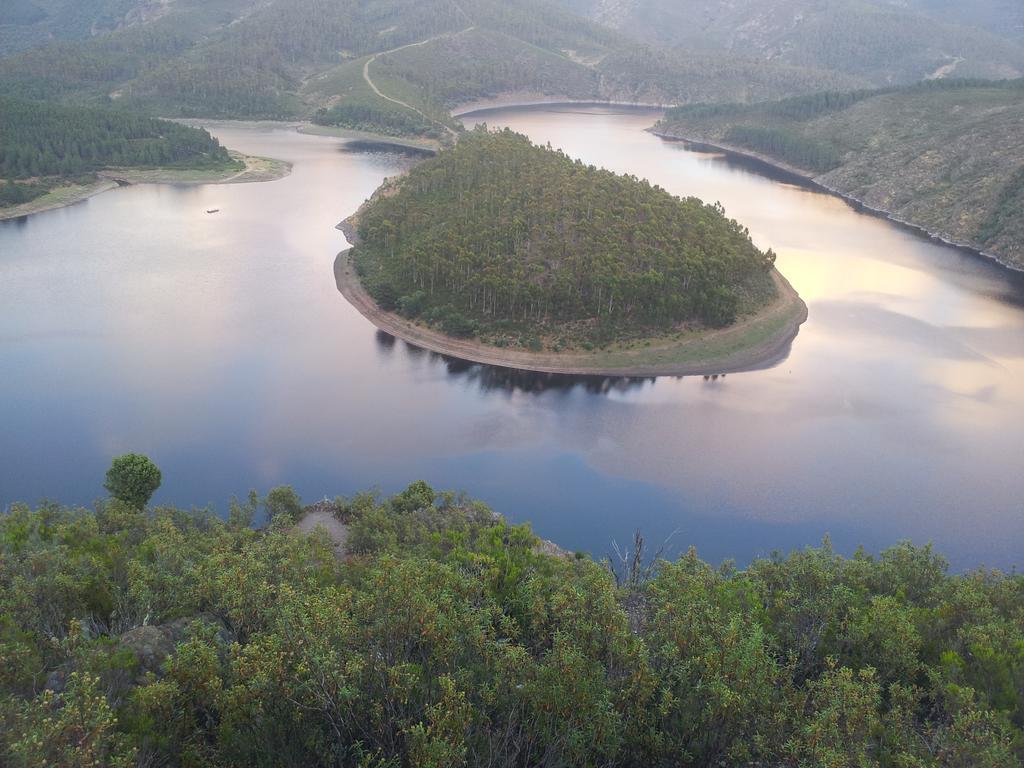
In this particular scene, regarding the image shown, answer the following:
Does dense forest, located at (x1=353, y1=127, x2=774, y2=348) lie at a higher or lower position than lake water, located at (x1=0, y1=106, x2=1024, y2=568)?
higher

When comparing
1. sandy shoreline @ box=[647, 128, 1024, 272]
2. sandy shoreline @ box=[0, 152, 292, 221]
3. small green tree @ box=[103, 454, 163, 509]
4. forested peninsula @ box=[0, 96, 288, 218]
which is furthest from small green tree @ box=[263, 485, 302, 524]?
sandy shoreline @ box=[647, 128, 1024, 272]

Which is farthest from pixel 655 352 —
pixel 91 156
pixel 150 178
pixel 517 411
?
pixel 91 156

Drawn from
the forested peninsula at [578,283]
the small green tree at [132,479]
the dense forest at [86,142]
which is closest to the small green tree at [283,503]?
the small green tree at [132,479]

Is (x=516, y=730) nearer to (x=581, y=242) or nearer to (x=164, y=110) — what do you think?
(x=581, y=242)

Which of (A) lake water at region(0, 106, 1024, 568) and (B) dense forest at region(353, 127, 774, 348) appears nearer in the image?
(A) lake water at region(0, 106, 1024, 568)

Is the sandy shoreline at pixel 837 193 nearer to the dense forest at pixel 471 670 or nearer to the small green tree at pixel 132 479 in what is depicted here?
the dense forest at pixel 471 670

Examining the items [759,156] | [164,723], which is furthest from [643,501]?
[759,156]

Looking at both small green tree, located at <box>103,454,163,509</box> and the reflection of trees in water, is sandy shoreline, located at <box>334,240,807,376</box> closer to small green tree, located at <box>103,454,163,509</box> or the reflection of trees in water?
the reflection of trees in water

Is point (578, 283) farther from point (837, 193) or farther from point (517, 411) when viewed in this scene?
point (837, 193)
